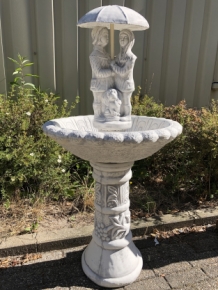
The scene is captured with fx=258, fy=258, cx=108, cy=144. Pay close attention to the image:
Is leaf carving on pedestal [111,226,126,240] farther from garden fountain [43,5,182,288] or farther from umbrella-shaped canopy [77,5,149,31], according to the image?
umbrella-shaped canopy [77,5,149,31]

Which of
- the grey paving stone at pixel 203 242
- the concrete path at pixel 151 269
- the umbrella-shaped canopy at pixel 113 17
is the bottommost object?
the grey paving stone at pixel 203 242

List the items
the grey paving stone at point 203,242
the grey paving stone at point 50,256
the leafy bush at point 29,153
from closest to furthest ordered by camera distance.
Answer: the grey paving stone at point 50,256 < the grey paving stone at point 203,242 < the leafy bush at point 29,153

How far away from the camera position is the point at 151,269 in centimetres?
230

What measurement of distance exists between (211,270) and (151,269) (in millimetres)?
529

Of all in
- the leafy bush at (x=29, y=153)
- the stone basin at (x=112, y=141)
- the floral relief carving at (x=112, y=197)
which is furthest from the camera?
the leafy bush at (x=29, y=153)

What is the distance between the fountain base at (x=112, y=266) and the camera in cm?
209

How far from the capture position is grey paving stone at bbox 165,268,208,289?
2.14 meters

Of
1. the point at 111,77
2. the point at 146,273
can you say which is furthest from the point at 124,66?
the point at 146,273

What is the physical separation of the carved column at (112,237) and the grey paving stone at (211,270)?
59 cm

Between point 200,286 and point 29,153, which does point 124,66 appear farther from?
point 200,286

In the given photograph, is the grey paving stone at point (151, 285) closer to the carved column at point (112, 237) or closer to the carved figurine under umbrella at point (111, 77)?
the carved column at point (112, 237)

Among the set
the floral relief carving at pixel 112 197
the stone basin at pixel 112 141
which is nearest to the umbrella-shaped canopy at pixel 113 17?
the stone basin at pixel 112 141

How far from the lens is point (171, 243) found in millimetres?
2656

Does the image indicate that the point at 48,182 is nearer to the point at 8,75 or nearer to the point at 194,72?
the point at 8,75
